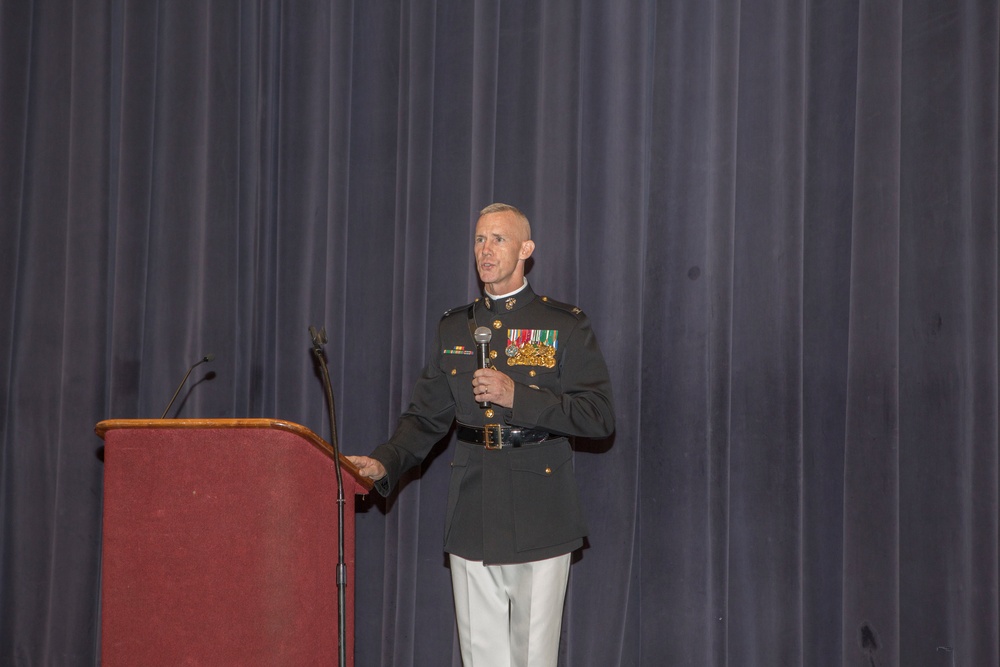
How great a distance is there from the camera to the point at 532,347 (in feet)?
8.34

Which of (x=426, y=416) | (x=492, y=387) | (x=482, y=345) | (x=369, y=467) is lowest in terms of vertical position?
(x=369, y=467)

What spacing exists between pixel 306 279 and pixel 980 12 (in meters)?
2.69

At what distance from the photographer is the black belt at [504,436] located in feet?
8.06

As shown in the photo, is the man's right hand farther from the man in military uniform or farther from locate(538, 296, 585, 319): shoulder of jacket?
locate(538, 296, 585, 319): shoulder of jacket

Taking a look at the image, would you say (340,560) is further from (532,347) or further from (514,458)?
(532,347)

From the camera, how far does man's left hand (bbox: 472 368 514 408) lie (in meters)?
2.19

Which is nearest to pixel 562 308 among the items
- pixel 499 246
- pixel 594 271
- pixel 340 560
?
pixel 499 246

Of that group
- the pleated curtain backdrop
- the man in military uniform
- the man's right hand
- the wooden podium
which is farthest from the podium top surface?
the pleated curtain backdrop

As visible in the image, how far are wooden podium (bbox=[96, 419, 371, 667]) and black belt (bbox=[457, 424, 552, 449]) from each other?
493 millimetres

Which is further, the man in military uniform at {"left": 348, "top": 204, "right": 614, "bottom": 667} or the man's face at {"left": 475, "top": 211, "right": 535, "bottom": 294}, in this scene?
the man's face at {"left": 475, "top": 211, "right": 535, "bottom": 294}

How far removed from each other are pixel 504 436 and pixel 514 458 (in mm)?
68

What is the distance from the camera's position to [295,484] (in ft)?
6.95

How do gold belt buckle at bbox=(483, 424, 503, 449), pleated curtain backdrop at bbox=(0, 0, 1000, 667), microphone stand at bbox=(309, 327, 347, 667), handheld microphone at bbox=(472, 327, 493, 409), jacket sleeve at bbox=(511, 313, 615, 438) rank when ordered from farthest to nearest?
pleated curtain backdrop at bbox=(0, 0, 1000, 667), gold belt buckle at bbox=(483, 424, 503, 449), jacket sleeve at bbox=(511, 313, 615, 438), handheld microphone at bbox=(472, 327, 493, 409), microphone stand at bbox=(309, 327, 347, 667)

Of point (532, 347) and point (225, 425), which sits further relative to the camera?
point (532, 347)
